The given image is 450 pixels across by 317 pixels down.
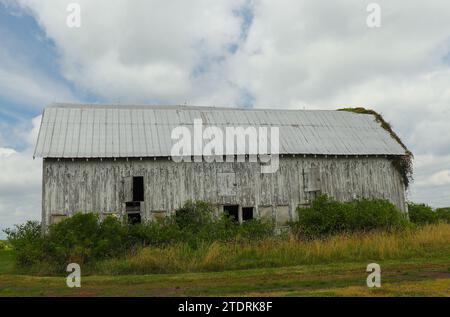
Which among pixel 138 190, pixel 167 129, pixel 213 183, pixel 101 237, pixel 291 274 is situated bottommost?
pixel 291 274

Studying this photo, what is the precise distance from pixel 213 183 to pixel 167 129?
405 centimetres

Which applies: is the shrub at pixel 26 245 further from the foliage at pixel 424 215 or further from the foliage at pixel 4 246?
the foliage at pixel 424 215

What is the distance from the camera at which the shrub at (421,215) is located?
2844 centimetres

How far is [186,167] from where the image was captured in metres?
24.0

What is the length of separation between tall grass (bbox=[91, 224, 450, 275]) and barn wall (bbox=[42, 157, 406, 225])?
593cm

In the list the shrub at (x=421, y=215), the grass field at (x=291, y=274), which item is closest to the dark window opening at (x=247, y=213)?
the grass field at (x=291, y=274)

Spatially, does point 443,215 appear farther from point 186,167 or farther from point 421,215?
point 186,167

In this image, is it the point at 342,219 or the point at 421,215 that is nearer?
the point at 342,219

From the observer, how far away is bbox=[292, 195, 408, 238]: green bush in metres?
20.5

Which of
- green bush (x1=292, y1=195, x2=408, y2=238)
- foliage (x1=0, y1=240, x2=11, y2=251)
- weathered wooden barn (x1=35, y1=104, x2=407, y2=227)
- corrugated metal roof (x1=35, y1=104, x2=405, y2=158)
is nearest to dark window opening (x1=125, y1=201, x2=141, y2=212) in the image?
weathered wooden barn (x1=35, y1=104, x2=407, y2=227)

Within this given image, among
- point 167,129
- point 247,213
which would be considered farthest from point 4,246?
point 247,213
